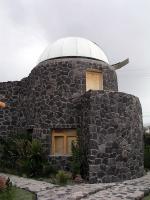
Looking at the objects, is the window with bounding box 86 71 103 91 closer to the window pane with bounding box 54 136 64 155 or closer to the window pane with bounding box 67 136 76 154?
the window pane with bounding box 67 136 76 154

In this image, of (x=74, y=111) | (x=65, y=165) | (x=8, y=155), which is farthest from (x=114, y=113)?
(x=8, y=155)

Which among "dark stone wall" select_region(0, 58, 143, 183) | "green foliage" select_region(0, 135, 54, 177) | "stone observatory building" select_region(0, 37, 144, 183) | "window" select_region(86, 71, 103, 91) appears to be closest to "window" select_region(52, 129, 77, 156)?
"stone observatory building" select_region(0, 37, 144, 183)

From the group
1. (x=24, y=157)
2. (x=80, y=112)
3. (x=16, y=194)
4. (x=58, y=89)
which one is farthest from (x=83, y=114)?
(x=16, y=194)

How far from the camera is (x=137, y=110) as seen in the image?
51.2 feet

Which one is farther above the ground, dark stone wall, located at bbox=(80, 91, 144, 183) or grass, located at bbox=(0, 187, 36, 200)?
dark stone wall, located at bbox=(80, 91, 144, 183)

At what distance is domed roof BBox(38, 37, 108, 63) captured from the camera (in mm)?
16984

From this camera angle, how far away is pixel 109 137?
1388 cm

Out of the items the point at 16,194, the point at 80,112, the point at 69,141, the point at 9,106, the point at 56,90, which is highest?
the point at 56,90

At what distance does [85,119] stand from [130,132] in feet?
7.03

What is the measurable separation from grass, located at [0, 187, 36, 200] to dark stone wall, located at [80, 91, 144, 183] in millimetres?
3215

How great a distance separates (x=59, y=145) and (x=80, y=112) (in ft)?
6.46

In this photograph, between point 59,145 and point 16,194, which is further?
point 59,145

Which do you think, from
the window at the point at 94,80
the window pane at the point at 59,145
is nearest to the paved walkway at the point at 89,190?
the window pane at the point at 59,145

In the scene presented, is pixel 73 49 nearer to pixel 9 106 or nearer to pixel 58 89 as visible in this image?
pixel 58 89
